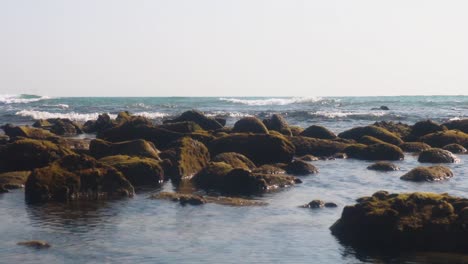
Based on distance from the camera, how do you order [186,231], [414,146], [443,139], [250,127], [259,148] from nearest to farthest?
[186,231]
[259,148]
[414,146]
[250,127]
[443,139]

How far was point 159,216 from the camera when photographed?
666 inches

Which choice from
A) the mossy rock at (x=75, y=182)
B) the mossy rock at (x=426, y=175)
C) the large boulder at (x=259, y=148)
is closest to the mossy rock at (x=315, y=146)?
the large boulder at (x=259, y=148)

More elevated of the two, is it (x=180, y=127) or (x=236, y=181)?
(x=180, y=127)

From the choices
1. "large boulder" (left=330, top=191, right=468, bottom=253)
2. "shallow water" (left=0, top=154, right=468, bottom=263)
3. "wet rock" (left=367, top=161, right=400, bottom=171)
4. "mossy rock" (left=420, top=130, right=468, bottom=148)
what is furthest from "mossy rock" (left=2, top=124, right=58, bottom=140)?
"large boulder" (left=330, top=191, right=468, bottom=253)

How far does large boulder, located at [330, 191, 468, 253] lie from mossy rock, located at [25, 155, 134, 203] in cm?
718

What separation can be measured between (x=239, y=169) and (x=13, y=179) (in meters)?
7.12

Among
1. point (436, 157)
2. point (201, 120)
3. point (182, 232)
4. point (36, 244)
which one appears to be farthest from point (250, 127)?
point (36, 244)

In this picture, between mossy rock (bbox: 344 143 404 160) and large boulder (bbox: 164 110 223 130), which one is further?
large boulder (bbox: 164 110 223 130)

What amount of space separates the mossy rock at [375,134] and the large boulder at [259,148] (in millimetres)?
9122

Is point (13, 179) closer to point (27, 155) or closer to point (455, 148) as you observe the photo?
point (27, 155)

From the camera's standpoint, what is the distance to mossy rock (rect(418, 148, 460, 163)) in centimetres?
2964

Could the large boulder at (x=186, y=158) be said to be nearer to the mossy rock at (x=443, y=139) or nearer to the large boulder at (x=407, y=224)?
the large boulder at (x=407, y=224)

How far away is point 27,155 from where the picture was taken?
2344cm

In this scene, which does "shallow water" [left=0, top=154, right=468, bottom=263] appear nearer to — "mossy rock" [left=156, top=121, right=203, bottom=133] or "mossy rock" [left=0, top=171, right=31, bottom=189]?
"mossy rock" [left=0, top=171, right=31, bottom=189]
